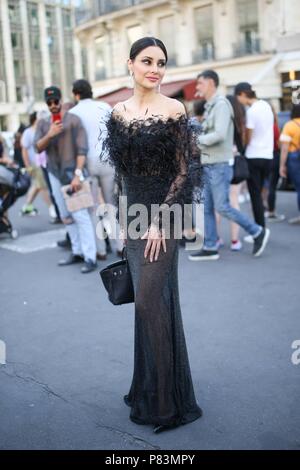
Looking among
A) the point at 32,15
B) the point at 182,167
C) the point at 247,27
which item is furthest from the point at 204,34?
the point at 182,167

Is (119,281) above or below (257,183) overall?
below

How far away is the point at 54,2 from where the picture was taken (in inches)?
1757

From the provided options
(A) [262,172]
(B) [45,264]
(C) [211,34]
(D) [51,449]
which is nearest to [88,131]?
(B) [45,264]

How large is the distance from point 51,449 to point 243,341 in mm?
1720

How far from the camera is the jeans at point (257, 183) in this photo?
645 cm

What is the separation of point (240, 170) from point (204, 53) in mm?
20867

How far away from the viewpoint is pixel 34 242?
25.3ft

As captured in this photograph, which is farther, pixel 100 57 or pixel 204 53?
pixel 100 57

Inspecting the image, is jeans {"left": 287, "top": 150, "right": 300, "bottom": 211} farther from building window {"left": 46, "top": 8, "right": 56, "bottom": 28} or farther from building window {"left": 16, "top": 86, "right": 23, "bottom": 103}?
building window {"left": 16, "top": 86, "right": 23, "bottom": 103}

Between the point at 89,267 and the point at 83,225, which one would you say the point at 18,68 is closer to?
the point at 83,225

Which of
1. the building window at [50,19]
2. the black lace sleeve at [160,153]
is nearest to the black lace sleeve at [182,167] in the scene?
the black lace sleeve at [160,153]

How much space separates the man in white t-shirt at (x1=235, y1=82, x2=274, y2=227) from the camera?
661 centimetres

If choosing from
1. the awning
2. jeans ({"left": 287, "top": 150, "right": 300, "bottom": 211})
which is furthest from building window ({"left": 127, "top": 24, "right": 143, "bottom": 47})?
jeans ({"left": 287, "top": 150, "right": 300, "bottom": 211})
